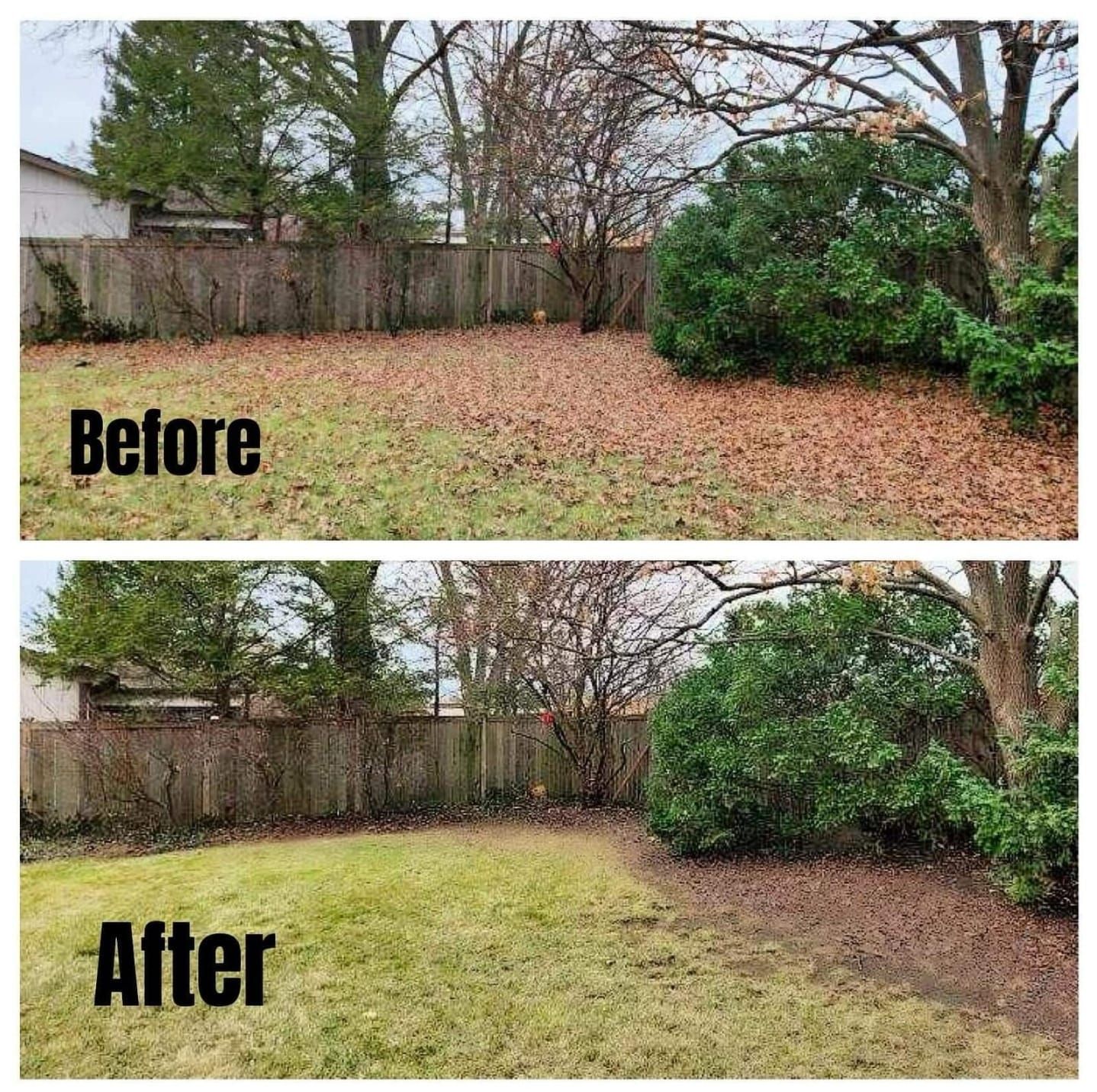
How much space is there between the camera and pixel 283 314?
8.02 m

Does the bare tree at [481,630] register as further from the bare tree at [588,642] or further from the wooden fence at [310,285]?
the wooden fence at [310,285]

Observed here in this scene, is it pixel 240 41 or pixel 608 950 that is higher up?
pixel 240 41

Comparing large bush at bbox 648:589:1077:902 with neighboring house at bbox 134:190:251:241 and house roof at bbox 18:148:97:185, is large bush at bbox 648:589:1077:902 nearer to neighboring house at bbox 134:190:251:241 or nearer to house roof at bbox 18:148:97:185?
neighboring house at bbox 134:190:251:241

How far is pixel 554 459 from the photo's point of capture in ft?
17.5

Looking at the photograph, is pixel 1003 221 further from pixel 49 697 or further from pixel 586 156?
pixel 49 697

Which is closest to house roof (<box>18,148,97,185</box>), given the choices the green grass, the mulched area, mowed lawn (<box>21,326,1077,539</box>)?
mowed lawn (<box>21,326,1077,539</box>)

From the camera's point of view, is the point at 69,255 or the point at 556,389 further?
the point at 69,255

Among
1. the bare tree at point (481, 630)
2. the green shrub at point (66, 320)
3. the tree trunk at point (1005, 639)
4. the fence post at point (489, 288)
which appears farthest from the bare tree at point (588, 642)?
the green shrub at point (66, 320)

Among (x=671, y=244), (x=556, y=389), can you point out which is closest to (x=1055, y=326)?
(x=671, y=244)

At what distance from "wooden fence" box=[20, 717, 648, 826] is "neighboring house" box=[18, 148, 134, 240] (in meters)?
4.01

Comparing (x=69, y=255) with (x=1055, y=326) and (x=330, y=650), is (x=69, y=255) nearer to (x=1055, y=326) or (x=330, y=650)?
(x=330, y=650)

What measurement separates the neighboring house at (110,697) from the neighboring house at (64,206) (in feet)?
11.3

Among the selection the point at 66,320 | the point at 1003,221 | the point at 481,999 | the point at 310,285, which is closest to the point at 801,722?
the point at 481,999

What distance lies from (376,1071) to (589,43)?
20.9 ft
